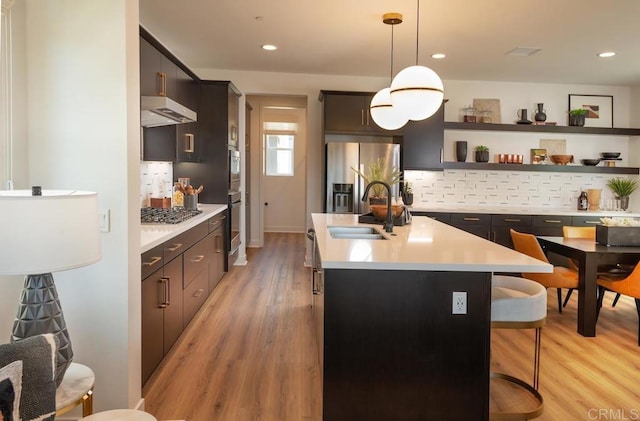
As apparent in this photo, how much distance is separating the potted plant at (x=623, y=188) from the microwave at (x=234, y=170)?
17.0 feet

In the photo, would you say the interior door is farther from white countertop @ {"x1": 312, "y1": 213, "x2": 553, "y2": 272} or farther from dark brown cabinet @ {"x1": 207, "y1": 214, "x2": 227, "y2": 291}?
white countertop @ {"x1": 312, "y1": 213, "x2": 553, "y2": 272}

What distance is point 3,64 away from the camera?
1932 millimetres

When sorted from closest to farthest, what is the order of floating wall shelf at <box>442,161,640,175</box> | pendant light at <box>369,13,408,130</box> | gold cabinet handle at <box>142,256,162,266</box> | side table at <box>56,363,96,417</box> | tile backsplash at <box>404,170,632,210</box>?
side table at <box>56,363,96,417</box> → gold cabinet handle at <box>142,256,162,266</box> → pendant light at <box>369,13,408,130</box> → floating wall shelf at <box>442,161,640,175</box> → tile backsplash at <box>404,170,632,210</box>

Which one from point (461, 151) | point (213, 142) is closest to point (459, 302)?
point (213, 142)

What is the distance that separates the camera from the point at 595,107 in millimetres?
6465

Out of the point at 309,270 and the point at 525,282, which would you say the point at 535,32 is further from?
the point at 309,270

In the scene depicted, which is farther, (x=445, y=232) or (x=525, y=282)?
(x=445, y=232)

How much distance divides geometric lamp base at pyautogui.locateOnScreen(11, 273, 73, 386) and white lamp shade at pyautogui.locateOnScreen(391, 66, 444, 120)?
2249mm

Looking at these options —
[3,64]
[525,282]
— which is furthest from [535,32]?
[3,64]

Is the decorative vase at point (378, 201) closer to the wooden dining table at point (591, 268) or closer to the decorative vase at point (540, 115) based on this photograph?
the wooden dining table at point (591, 268)

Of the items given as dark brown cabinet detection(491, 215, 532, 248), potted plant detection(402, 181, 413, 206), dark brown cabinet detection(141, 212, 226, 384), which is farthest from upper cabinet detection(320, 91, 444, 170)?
dark brown cabinet detection(141, 212, 226, 384)

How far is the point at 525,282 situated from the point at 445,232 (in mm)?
707

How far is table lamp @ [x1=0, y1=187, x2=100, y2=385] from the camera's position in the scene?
4.73 ft

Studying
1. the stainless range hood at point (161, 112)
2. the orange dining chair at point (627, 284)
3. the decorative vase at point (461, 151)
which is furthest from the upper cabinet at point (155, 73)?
the orange dining chair at point (627, 284)
